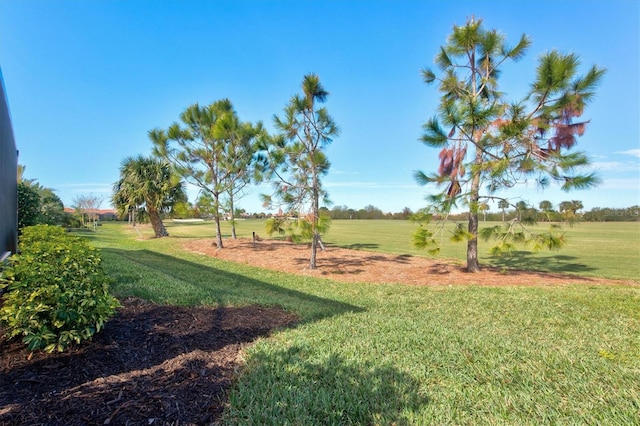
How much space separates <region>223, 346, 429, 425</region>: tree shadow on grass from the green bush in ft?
4.27

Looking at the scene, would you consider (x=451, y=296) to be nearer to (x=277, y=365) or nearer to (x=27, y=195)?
(x=277, y=365)

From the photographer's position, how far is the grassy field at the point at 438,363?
2.09m

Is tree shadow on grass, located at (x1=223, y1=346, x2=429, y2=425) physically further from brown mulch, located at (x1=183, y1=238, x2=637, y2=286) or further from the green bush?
brown mulch, located at (x1=183, y1=238, x2=637, y2=286)

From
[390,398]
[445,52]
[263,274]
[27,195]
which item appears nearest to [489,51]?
[445,52]

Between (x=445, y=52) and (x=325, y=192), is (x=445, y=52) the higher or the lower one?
→ the higher one

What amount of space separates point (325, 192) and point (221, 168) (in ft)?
Answer: 23.7

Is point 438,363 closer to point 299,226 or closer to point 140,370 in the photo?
point 140,370

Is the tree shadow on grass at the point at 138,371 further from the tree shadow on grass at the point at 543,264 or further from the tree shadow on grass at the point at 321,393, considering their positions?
the tree shadow on grass at the point at 543,264

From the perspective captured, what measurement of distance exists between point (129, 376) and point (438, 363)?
2.37m

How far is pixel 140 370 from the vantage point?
7.93 ft

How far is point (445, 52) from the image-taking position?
8766 mm

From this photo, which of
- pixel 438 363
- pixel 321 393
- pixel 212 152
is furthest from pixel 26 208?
pixel 438 363

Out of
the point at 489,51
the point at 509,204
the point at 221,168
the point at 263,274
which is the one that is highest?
the point at 489,51

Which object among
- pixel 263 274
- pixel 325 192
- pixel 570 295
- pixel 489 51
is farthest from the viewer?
pixel 325 192
